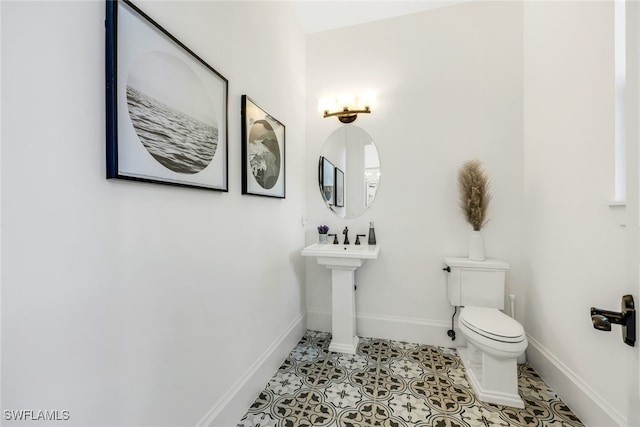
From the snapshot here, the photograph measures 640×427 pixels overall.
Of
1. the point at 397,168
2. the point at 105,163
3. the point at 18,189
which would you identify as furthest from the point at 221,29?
the point at 397,168

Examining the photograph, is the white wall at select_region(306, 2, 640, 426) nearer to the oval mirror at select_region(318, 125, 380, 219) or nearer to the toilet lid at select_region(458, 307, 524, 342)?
the oval mirror at select_region(318, 125, 380, 219)

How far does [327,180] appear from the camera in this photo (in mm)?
2668

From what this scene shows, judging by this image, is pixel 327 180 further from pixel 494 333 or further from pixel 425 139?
pixel 494 333

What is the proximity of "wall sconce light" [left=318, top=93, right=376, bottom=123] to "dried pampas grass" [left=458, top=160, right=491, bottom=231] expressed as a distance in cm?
101

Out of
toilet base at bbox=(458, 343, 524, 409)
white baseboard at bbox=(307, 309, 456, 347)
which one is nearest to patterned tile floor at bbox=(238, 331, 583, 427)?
toilet base at bbox=(458, 343, 524, 409)

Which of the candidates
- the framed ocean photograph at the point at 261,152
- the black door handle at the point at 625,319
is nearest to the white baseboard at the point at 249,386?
the framed ocean photograph at the point at 261,152

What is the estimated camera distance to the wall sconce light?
2.45 m

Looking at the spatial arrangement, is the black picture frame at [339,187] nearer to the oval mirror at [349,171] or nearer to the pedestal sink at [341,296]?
the oval mirror at [349,171]

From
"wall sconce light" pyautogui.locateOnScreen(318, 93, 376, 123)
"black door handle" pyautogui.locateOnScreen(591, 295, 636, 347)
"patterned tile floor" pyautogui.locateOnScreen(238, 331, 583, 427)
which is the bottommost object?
"patterned tile floor" pyautogui.locateOnScreen(238, 331, 583, 427)

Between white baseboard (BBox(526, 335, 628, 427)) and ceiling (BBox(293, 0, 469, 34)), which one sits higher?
ceiling (BBox(293, 0, 469, 34))

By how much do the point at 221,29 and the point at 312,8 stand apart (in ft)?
4.41

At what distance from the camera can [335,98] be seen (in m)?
2.54

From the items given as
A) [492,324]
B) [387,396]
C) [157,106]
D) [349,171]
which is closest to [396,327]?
[387,396]

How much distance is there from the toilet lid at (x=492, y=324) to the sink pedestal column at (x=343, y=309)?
853 mm
